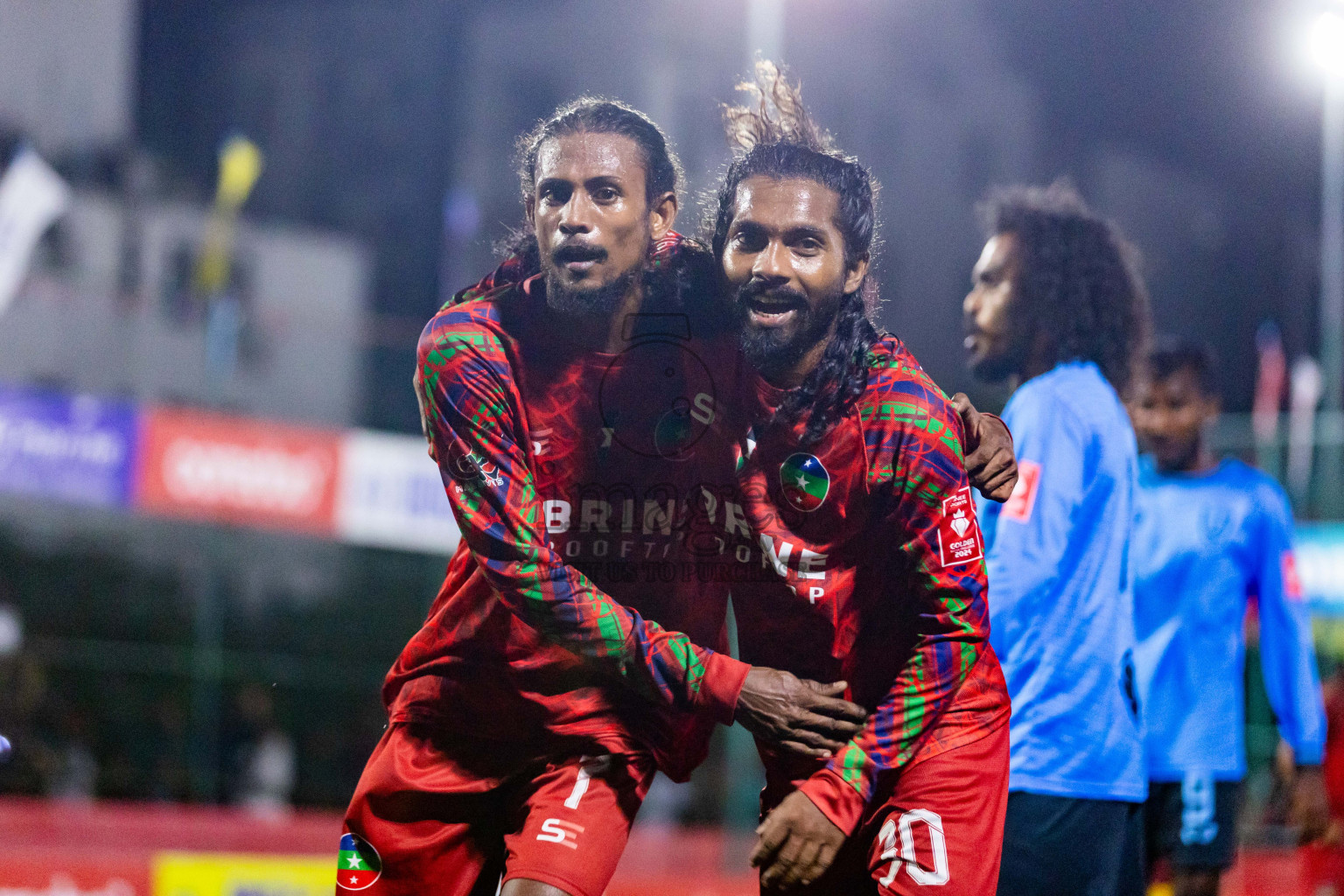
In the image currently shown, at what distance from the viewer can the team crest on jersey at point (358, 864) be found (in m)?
2.57

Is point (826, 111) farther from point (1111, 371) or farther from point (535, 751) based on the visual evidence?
point (535, 751)

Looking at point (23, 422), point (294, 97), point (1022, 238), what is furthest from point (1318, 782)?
point (294, 97)

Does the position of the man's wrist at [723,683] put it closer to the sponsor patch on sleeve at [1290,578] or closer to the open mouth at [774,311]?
the open mouth at [774,311]

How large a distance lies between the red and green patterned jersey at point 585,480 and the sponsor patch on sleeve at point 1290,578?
243cm

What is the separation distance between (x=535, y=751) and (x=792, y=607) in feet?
1.75

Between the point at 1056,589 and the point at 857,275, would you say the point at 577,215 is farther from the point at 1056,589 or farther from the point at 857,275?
the point at 1056,589

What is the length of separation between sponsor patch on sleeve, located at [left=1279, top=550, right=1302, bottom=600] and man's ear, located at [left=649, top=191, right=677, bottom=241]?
263 centimetres

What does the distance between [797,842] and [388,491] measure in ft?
23.7

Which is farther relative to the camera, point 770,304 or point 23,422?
point 23,422

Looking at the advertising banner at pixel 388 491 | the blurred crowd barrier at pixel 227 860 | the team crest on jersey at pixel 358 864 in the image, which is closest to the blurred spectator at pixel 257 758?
the blurred crowd barrier at pixel 227 860

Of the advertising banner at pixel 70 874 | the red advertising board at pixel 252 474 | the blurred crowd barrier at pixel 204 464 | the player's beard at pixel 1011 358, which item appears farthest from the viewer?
the red advertising board at pixel 252 474

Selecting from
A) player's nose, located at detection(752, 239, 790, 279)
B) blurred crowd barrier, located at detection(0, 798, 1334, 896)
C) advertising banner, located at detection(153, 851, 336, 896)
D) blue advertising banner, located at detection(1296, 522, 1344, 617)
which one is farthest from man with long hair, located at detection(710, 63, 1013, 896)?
blue advertising banner, located at detection(1296, 522, 1344, 617)

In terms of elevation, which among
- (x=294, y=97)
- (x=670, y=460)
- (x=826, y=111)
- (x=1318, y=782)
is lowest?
(x=1318, y=782)

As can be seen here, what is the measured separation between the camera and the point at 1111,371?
10.5ft
